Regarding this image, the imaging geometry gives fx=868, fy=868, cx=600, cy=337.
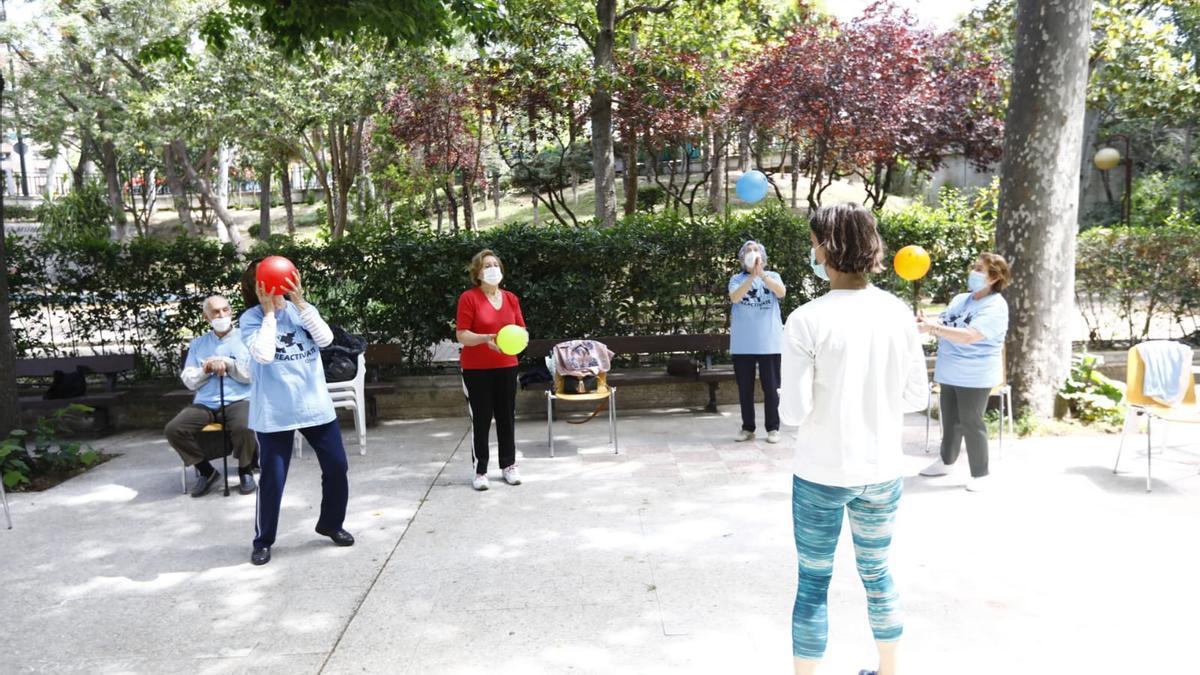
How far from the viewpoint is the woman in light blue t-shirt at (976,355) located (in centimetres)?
580

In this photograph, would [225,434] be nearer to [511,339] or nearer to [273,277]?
[273,277]

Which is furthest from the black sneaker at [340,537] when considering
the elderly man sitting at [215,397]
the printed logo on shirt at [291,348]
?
the elderly man sitting at [215,397]

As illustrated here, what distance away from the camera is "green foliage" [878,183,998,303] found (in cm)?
968

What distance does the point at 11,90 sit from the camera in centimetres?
2692

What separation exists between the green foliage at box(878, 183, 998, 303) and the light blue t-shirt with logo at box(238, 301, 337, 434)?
6721 mm

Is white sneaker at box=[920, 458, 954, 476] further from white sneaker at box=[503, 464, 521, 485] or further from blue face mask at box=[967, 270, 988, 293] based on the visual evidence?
white sneaker at box=[503, 464, 521, 485]

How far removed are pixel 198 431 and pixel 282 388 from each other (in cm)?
205

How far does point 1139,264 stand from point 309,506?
900cm

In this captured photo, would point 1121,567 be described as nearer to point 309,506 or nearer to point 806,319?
point 806,319

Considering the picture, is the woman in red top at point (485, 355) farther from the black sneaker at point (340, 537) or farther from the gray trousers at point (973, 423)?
the gray trousers at point (973, 423)

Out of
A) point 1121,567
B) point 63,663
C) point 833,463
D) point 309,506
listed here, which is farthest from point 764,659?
point 309,506

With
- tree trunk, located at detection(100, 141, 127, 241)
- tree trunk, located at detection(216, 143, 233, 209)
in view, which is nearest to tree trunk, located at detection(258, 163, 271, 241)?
tree trunk, located at detection(216, 143, 233, 209)

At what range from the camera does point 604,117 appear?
13344mm

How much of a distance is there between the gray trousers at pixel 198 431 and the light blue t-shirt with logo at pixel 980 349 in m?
5.09
